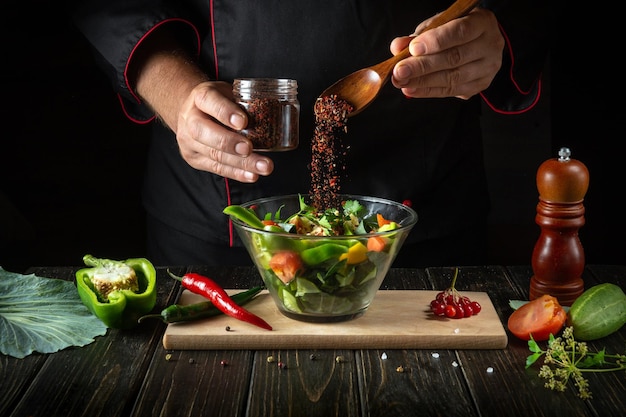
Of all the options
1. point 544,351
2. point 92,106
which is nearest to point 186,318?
point 544,351

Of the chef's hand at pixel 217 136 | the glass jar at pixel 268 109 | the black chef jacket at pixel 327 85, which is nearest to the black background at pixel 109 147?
the black chef jacket at pixel 327 85

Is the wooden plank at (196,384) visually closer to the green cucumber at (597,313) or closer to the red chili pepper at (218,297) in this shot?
the red chili pepper at (218,297)

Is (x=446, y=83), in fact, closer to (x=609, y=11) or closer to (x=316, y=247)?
(x=316, y=247)

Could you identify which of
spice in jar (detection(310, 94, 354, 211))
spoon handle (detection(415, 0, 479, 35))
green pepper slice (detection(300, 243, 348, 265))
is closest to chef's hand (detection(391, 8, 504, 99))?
spoon handle (detection(415, 0, 479, 35))

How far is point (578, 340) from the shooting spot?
1423 millimetres

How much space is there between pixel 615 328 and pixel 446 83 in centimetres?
59

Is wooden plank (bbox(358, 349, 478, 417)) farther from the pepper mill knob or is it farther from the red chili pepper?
the pepper mill knob

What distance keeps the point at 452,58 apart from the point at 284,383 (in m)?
0.77

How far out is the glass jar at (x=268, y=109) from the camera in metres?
1.60

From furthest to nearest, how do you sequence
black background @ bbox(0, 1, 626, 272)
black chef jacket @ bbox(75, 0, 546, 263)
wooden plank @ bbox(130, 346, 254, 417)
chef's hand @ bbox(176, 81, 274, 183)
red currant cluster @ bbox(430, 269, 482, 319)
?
1. black background @ bbox(0, 1, 626, 272)
2. black chef jacket @ bbox(75, 0, 546, 263)
3. chef's hand @ bbox(176, 81, 274, 183)
4. red currant cluster @ bbox(430, 269, 482, 319)
5. wooden plank @ bbox(130, 346, 254, 417)

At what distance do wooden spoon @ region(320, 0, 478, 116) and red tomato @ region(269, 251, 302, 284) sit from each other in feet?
1.33

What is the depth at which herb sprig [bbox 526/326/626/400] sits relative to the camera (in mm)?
1244

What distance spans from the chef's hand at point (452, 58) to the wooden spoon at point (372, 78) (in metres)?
0.02

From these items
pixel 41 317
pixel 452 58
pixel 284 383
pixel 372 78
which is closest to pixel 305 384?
pixel 284 383
